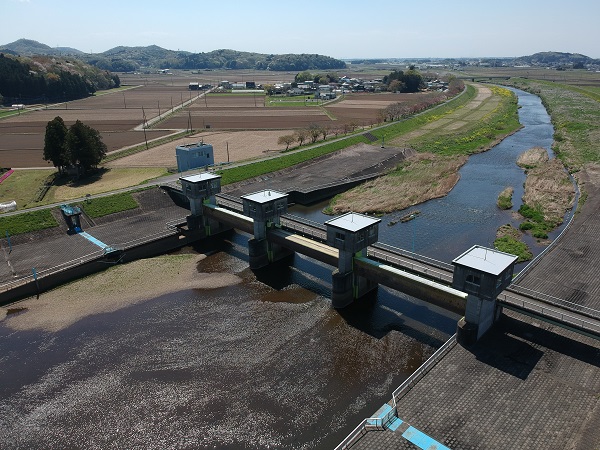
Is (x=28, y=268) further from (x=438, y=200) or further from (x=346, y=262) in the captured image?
(x=438, y=200)

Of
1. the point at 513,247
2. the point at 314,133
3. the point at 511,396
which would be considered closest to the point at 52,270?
the point at 511,396

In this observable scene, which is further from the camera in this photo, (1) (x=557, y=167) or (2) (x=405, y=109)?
(2) (x=405, y=109)

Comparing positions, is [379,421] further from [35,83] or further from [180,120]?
[35,83]

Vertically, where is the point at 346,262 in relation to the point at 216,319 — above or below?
above

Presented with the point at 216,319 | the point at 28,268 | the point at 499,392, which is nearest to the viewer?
the point at 499,392

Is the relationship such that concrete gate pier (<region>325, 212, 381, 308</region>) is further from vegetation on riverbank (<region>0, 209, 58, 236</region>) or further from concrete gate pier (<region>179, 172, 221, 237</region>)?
vegetation on riverbank (<region>0, 209, 58, 236</region>)

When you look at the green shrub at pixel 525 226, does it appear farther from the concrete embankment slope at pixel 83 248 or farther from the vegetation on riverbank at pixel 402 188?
the concrete embankment slope at pixel 83 248

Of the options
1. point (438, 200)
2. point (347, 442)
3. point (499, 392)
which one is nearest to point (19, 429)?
point (347, 442)
